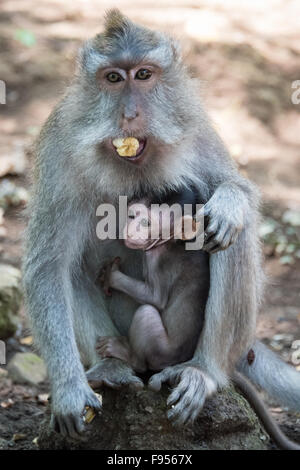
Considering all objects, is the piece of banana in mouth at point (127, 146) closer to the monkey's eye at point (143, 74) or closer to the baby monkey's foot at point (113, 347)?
the monkey's eye at point (143, 74)

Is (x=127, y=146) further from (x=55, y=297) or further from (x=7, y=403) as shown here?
(x=7, y=403)

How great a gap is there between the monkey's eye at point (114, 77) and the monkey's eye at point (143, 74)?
0.10 metres

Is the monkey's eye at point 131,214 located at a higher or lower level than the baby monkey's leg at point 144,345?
higher

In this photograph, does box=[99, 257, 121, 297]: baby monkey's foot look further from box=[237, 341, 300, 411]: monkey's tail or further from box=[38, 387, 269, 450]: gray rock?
box=[237, 341, 300, 411]: monkey's tail

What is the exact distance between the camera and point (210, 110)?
6953 millimetres

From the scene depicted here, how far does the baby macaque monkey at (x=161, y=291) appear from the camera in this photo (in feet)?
16.7

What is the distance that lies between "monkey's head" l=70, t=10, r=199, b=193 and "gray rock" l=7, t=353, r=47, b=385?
2403 mm

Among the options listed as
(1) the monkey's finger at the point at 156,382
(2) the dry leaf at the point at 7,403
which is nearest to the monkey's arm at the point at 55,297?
(1) the monkey's finger at the point at 156,382

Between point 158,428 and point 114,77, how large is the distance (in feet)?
7.26

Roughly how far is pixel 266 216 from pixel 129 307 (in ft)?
13.4

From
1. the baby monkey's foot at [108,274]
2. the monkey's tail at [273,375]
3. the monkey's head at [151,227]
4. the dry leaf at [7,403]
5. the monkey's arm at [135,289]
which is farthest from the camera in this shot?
the dry leaf at [7,403]

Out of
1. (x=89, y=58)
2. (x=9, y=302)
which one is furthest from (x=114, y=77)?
(x=9, y=302)

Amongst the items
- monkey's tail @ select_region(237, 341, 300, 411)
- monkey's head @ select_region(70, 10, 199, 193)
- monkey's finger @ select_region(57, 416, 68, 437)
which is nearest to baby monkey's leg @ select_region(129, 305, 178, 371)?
monkey's finger @ select_region(57, 416, 68, 437)

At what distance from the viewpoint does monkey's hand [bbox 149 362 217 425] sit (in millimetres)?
4859
